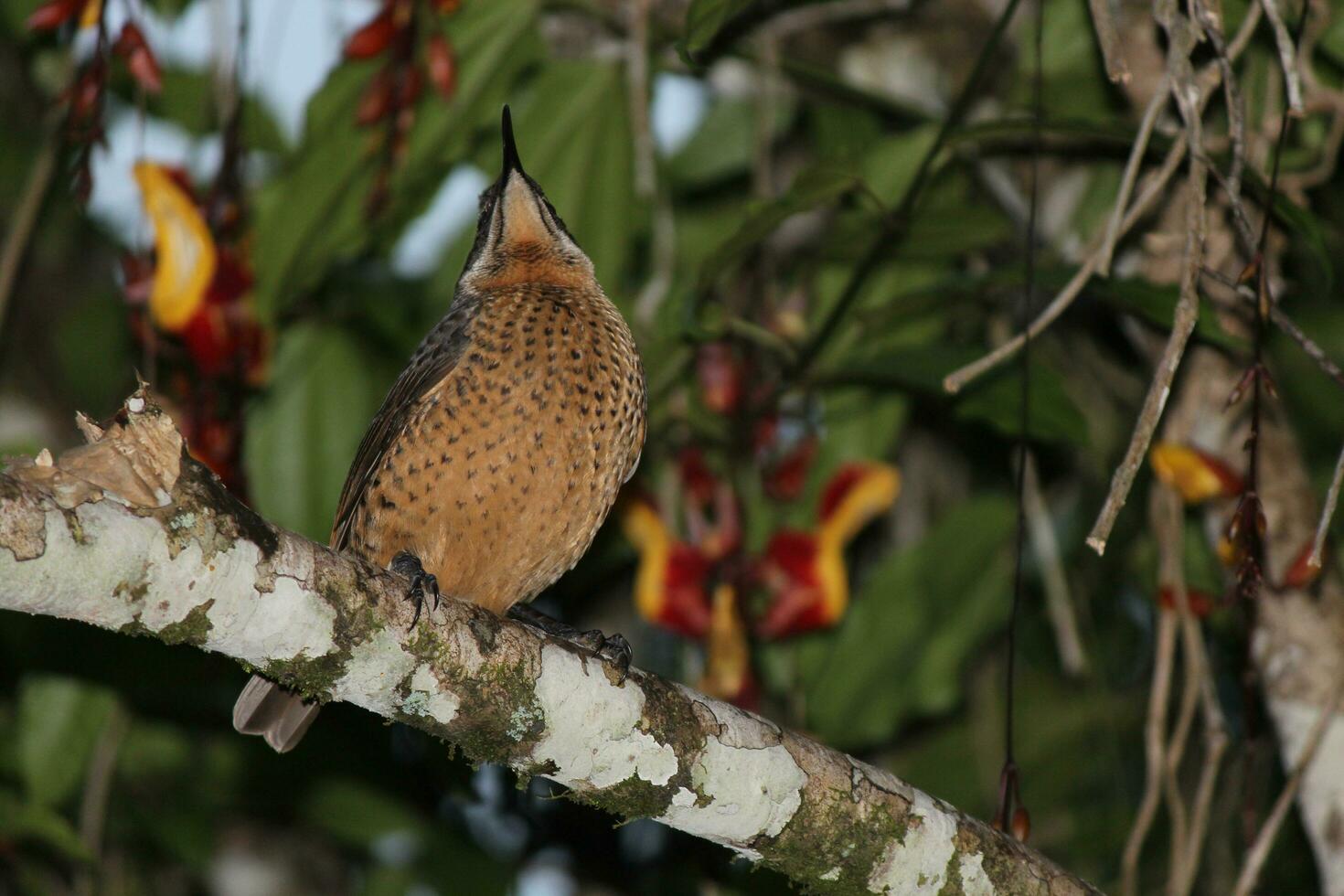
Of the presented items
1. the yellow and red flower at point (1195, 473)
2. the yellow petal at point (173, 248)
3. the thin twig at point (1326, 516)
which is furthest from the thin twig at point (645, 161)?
the thin twig at point (1326, 516)

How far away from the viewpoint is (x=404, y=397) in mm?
3525

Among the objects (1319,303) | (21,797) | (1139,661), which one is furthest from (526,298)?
(1139,661)

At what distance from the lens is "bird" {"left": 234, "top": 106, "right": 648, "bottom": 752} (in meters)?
3.34

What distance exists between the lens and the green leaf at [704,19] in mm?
3318

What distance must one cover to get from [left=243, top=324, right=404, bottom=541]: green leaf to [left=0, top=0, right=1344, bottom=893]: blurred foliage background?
1 centimetres

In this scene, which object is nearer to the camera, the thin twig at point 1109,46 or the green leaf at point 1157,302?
the thin twig at point 1109,46

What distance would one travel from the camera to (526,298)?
363 centimetres

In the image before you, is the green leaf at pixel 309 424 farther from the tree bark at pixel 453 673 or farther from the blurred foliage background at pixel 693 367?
the tree bark at pixel 453 673

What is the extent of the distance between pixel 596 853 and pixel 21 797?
70.4 inches

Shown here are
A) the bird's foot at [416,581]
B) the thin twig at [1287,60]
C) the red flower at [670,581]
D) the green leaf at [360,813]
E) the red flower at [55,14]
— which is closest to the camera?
the bird's foot at [416,581]

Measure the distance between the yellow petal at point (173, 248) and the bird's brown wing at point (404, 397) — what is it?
52 cm

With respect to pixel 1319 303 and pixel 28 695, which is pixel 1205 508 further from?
pixel 28 695

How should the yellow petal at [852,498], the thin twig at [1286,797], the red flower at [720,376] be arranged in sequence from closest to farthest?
the thin twig at [1286,797]
the yellow petal at [852,498]
the red flower at [720,376]

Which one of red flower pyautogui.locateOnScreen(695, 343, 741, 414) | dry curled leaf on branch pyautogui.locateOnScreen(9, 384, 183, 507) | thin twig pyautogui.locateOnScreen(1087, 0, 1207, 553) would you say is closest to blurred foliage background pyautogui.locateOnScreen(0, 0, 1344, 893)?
red flower pyautogui.locateOnScreen(695, 343, 741, 414)
